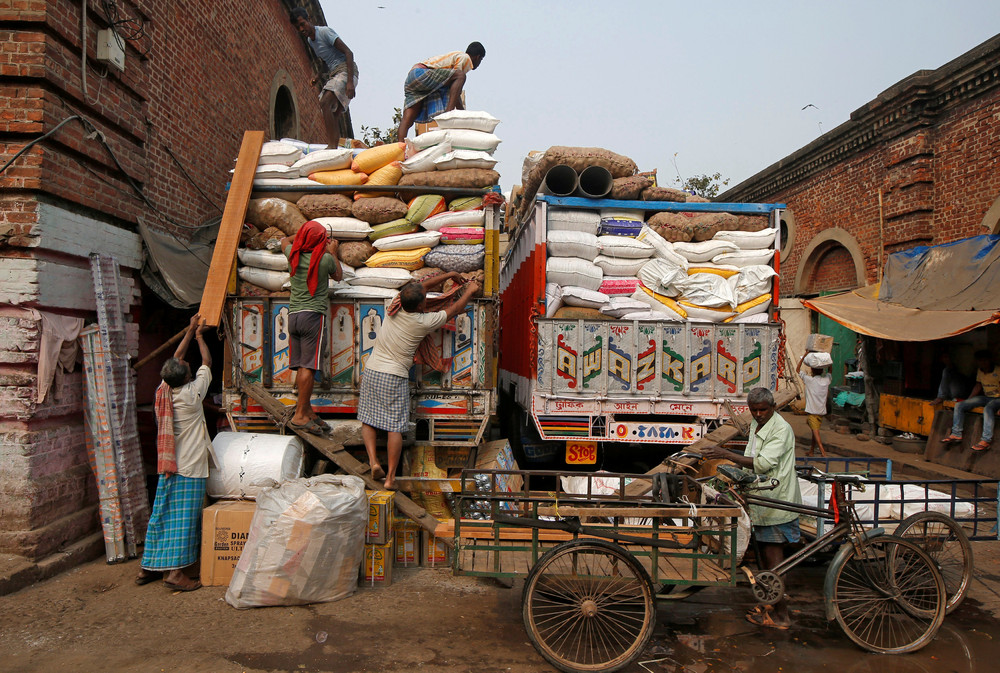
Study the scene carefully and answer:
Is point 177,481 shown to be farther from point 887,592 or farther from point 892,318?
point 892,318

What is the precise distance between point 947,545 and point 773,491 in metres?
1.37

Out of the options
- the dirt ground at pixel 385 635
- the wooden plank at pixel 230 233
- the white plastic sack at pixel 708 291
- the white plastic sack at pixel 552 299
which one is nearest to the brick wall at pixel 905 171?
the white plastic sack at pixel 708 291

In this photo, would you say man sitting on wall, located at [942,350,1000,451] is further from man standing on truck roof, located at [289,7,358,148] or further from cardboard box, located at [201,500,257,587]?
man standing on truck roof, located at [289,7,358,148]

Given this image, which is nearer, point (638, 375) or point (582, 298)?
point (638, 375)

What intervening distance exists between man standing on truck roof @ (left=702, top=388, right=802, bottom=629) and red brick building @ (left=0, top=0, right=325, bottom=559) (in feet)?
15.4

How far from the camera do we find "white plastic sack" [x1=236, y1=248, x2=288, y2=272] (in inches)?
207

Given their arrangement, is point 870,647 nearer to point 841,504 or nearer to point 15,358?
point 841,504

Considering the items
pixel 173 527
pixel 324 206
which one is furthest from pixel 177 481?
pixel 324 206

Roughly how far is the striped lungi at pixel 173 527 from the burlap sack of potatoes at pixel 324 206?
250 centimetres

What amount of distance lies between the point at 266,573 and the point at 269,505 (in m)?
0.41

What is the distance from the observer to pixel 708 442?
15.5 feet

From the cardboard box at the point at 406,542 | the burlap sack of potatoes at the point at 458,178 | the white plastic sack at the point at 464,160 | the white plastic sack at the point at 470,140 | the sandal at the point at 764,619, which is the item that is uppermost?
the white plastic sack at the point at 470,140

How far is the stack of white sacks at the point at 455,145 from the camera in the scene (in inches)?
221

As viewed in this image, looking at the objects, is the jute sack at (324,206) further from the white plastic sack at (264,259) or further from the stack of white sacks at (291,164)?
the white plastic sack at (264,259)
